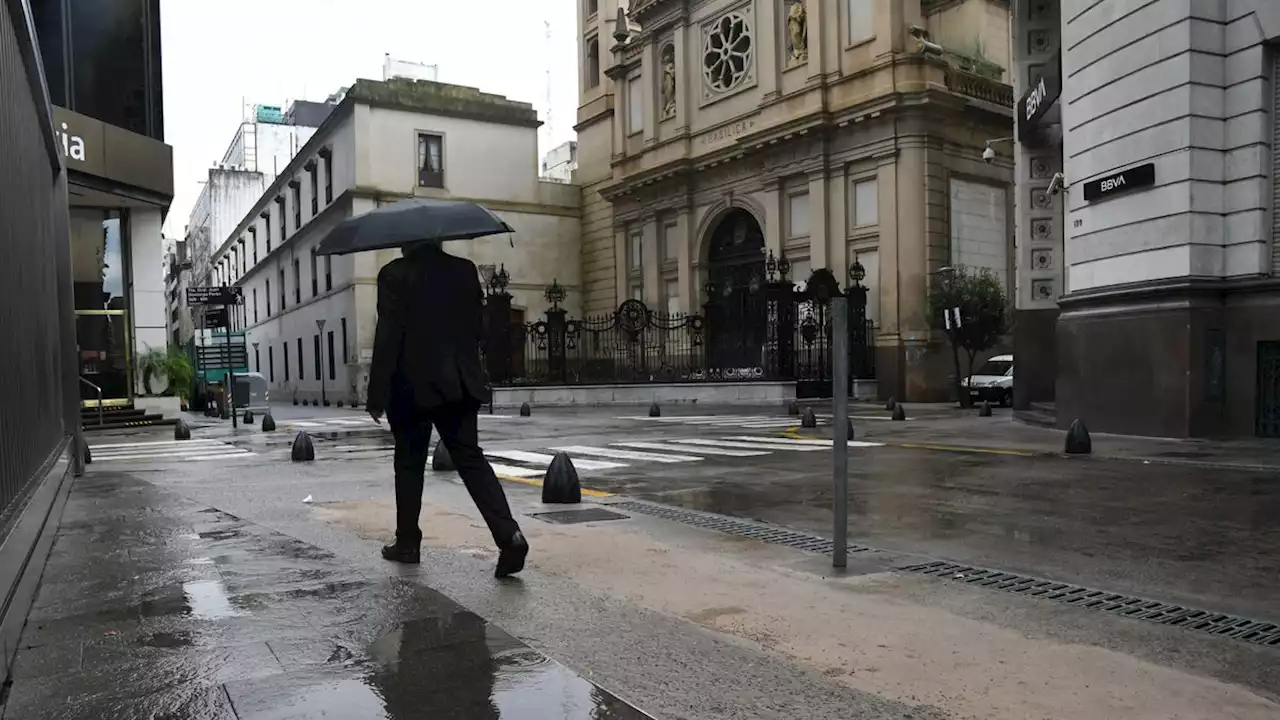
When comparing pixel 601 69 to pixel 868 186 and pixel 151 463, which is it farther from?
pixel 151 463

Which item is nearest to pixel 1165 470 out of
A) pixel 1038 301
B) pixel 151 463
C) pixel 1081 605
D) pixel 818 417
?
pixel 1081 605

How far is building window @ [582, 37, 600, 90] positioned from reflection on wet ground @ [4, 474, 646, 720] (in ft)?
140

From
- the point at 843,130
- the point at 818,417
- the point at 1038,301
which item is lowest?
the point at 818,417

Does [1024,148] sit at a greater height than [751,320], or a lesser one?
greater

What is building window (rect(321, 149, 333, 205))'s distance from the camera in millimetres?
42469

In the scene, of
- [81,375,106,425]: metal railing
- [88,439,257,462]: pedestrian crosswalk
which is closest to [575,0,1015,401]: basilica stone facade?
[88,439,257,462]: pedestrian crosswalk

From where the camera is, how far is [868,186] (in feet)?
101

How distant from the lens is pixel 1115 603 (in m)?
4.89

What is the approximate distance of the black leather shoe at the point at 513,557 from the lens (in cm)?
523

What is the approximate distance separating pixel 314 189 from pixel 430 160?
309 inches

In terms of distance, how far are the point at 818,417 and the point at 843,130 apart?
529 inches

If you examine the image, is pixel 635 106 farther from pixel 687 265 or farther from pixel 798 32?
pixel 798 32

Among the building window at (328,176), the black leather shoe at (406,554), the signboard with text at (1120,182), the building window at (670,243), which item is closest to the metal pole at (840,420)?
the black leather shoe at (406,554)

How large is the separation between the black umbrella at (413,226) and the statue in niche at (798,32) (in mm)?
29449
